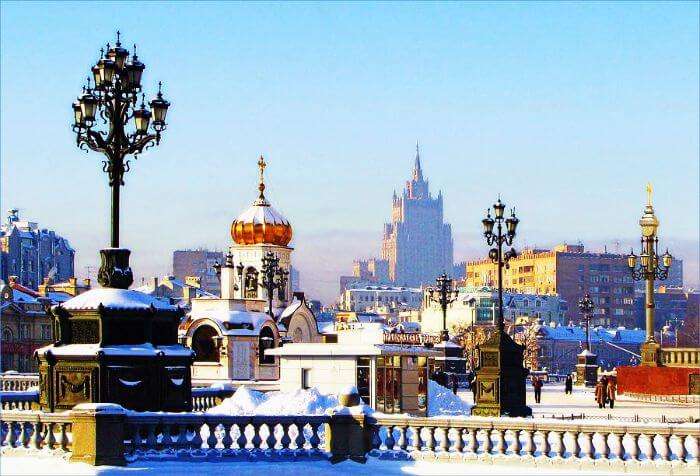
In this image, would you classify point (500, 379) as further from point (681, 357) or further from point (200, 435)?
point (681, 357)

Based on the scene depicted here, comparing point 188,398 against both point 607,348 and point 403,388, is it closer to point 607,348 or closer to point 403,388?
point 403,388

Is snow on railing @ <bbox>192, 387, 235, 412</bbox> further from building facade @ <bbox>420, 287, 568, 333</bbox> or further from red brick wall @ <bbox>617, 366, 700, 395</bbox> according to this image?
building facade @ <bbox>420, 287, 568, 333</bbox>

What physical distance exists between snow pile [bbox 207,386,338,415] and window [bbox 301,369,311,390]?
4.37 m

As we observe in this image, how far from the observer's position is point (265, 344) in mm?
70812

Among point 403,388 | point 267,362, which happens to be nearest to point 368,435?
point 403,388

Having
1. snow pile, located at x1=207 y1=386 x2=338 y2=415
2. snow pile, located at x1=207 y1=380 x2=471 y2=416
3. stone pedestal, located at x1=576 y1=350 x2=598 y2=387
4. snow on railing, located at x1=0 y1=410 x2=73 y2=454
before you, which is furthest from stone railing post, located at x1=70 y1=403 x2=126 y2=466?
stone pedestal, located at x1=576 y1=350 x2=598 y2=387

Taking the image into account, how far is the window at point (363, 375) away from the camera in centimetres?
4059

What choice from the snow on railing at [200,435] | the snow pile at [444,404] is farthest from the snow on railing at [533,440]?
the snow pile at [444,404]

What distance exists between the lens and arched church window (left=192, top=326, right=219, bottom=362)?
68.8 m

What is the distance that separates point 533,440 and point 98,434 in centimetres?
615

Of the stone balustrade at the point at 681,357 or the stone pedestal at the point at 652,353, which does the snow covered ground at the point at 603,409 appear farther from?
the stone balustrade at the point at 681,357

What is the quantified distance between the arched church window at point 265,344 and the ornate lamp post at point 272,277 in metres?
2.25

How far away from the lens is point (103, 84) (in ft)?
81.3

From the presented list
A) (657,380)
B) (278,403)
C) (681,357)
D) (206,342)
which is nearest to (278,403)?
(278,403)
